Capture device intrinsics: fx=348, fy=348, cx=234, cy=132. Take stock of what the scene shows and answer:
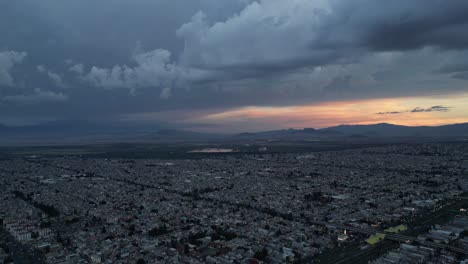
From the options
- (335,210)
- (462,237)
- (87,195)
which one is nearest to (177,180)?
(87,195)

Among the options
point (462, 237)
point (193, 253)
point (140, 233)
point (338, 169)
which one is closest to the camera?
point (193, 253)

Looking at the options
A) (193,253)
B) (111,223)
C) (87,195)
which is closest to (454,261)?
(193,253)

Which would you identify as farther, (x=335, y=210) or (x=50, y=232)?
(x=335, y=210)

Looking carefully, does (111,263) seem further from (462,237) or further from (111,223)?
(462,237)

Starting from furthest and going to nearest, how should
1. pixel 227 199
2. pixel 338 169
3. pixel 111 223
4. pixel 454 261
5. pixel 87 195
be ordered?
pixel 338 169
pixel 87 195
pixel 227 199
pixel 111 223
pixel 454 261

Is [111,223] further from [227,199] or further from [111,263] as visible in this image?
[227,199]

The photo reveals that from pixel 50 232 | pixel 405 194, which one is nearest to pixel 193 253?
pixel 50 232

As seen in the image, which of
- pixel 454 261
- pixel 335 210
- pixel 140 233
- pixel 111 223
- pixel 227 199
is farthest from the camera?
pixel 227 199

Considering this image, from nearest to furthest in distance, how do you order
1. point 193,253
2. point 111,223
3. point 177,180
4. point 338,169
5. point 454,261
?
point 454,261
point 193,253
point 111,223
point 177,180
point 338,169

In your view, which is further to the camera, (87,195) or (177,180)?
(177,180)
